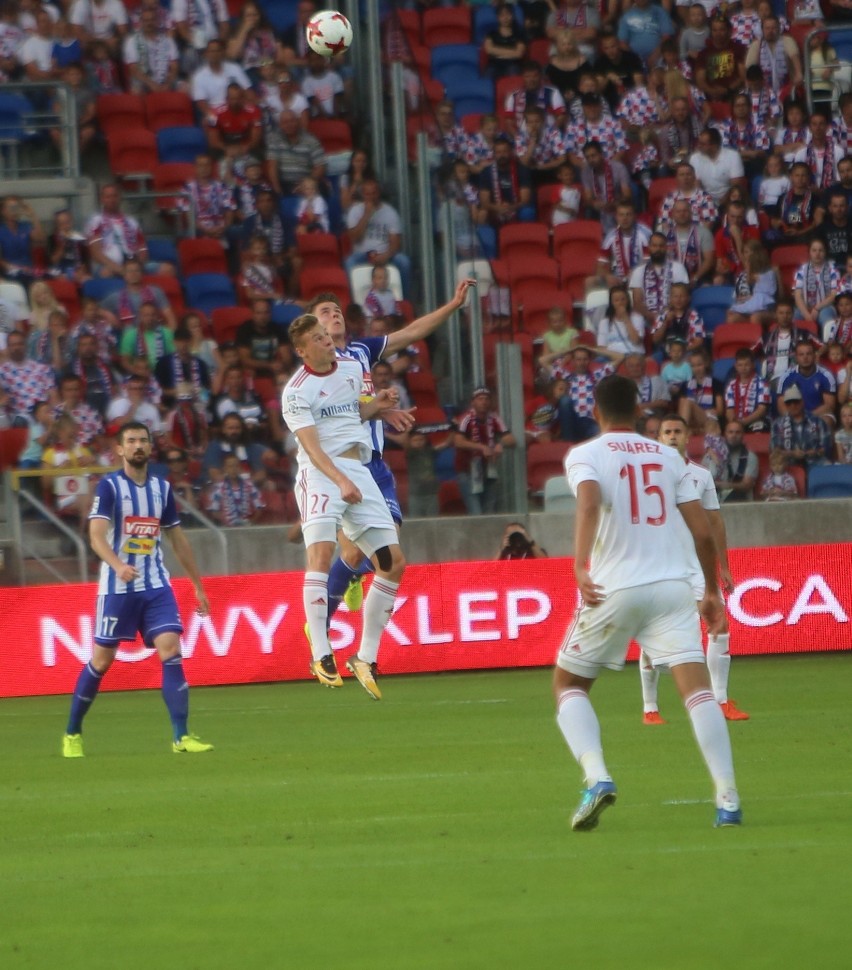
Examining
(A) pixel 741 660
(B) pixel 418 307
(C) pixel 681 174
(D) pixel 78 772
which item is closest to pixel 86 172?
(B) pixel 418 307

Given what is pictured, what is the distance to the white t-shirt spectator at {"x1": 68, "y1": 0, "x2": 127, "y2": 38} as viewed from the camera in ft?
69.5

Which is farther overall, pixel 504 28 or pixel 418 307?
pixel 504 28

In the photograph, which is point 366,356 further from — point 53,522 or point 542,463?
point 542,463

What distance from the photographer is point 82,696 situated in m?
10.8

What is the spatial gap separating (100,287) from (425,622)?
5.54 meters

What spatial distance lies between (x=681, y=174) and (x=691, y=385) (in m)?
3.10

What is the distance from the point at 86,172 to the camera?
2147 centimetres

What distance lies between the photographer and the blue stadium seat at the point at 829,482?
18.0m

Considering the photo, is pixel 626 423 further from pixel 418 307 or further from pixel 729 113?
pixel 729 113

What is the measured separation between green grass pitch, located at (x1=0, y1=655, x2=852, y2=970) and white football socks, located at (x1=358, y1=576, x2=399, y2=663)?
0.52 meters

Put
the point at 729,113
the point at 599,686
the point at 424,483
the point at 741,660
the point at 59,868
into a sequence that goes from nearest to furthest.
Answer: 1. the point at 59,868
2. the point at 599,686
3. the point at 741,660
4. the point at 424,483
5. the point at 729,113

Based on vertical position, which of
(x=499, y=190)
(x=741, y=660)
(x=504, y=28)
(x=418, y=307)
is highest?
(x=504, y=28)

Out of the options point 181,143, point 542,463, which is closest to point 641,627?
point 542,463

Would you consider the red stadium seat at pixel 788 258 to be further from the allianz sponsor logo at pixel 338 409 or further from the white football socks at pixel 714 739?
the white football socks at pixel 714 739
